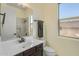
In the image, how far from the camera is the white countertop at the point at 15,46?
Answer: 136 centimetres

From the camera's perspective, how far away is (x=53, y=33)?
1528mm

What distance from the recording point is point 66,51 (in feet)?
4.82

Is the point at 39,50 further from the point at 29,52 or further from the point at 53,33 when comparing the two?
the point at 53,33

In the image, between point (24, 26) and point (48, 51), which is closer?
point (48, 51)

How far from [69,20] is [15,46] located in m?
0.85

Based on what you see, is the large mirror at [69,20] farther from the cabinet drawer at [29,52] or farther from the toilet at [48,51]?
the cabinet drawer at [29,52]

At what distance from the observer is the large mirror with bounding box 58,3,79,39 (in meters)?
1.43

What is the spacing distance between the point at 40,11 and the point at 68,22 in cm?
43

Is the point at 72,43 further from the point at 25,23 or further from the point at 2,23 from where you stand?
the point at 2,23

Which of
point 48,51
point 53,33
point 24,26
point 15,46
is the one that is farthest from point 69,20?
point 15,46

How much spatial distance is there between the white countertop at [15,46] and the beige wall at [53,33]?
0.64 feet

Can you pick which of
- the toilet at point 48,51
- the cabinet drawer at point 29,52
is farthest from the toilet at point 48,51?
the cabinet drawer at point 29,52

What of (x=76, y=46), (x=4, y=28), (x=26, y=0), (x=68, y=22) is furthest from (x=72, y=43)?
(x=4, y=28)

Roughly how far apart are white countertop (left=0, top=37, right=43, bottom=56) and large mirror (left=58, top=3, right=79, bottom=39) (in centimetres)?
39
